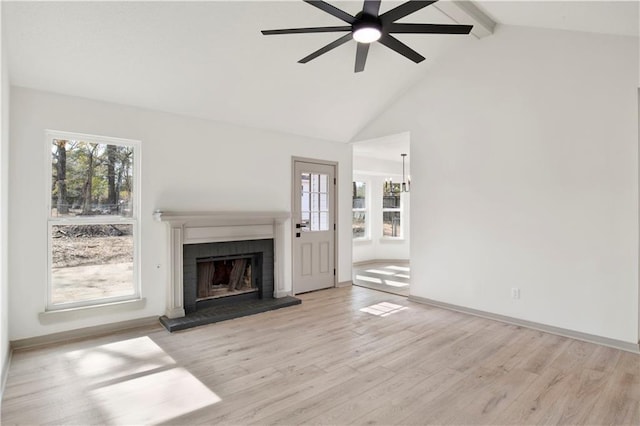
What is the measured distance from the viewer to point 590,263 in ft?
11.8

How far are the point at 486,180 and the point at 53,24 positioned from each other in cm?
464

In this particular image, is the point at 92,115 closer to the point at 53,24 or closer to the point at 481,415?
the point at 53,24

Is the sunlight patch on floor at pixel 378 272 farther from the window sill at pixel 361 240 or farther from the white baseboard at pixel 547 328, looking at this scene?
the white baseboard at pixel 547 328

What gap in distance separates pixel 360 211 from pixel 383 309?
420 centimetres

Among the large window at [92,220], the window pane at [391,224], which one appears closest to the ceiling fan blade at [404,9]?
the large window at [92,220]

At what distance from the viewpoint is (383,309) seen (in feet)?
15.4

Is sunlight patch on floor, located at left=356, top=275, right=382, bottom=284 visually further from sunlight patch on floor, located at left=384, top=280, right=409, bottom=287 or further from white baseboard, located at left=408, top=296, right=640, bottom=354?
white baseboard, located at left=408, top=296, right=640, bottom=354

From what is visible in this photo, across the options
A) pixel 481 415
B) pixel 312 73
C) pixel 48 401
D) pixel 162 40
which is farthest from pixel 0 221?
pixel 481 415

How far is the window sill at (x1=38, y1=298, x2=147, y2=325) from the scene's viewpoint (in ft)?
11.3

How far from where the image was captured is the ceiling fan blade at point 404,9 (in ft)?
7.50

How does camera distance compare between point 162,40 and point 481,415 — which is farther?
point 162,40

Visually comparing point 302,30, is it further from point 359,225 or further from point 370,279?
point 359,225

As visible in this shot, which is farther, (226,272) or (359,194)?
(359,194)

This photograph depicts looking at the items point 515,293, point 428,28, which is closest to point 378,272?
point 515,293
